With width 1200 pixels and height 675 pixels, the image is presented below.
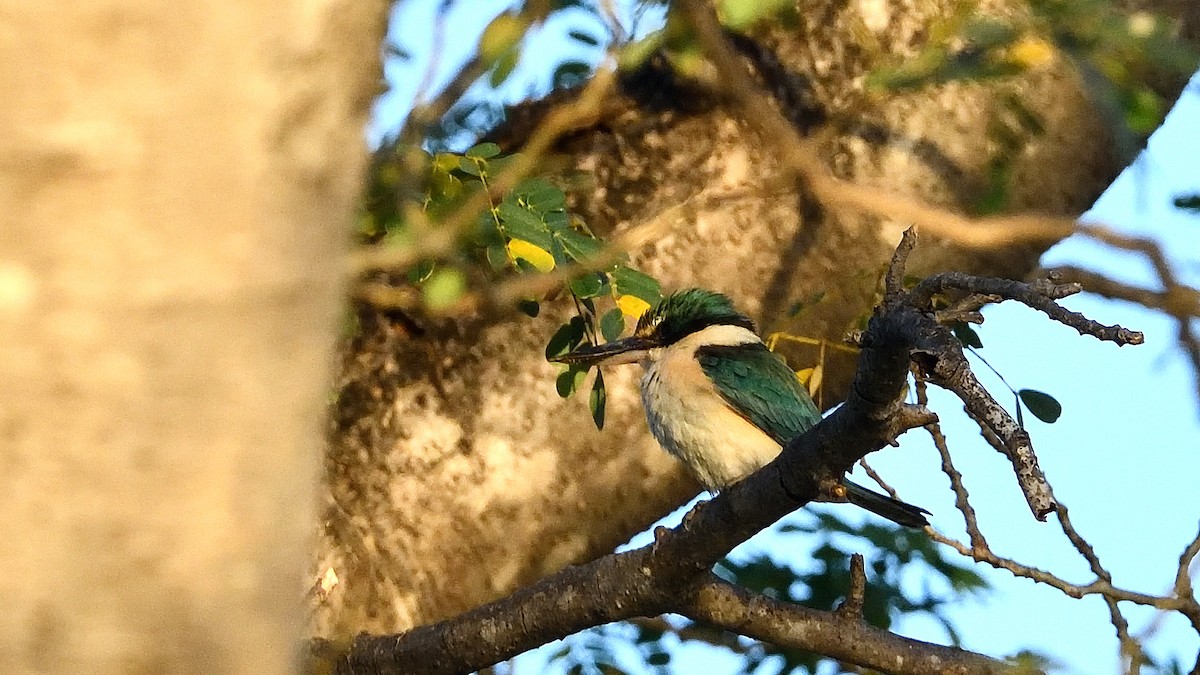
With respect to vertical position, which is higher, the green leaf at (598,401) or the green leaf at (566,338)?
the green leaf at (566,338)

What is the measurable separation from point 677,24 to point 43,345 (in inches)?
81.7

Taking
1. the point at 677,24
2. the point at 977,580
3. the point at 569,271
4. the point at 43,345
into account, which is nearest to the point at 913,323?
the point at 569,271

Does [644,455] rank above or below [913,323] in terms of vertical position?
above

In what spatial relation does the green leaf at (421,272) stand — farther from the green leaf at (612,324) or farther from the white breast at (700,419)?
the white breast at (700,419)

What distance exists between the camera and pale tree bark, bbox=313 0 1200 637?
272cm

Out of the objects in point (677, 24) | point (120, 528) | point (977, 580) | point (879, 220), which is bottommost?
point (120, 528)

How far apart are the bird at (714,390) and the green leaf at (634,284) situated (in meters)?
0.43

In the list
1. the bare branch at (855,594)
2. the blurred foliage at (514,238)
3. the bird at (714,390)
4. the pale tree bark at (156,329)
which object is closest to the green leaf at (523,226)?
the blurred foliage at (514,238)

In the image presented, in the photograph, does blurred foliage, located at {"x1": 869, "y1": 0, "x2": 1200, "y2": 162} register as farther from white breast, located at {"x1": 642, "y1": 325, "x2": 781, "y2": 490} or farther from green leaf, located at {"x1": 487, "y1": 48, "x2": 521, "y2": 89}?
white breast, located at {"x1": 642, "y1": 325, "x2": 781, "y2": 490}

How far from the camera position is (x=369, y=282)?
9.19 ft

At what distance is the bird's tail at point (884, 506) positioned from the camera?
2.88 m

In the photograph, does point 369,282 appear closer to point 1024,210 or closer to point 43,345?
point 1024,210

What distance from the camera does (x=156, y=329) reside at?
56cm

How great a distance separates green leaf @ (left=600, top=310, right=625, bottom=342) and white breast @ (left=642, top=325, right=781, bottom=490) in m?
0.44
